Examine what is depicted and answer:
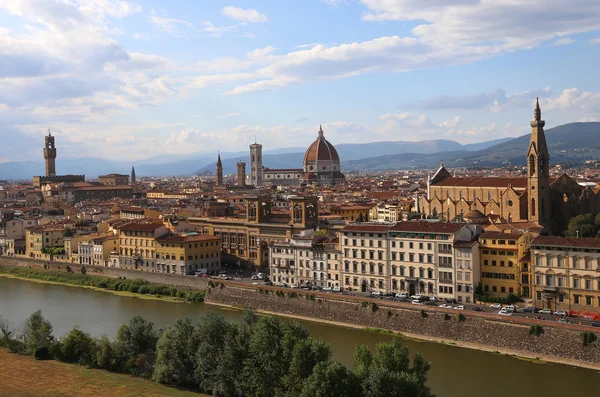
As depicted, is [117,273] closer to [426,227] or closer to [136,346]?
[136,346]

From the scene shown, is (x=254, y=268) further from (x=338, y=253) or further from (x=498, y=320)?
(x=498, y=320)

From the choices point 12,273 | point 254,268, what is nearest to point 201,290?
point 254,268

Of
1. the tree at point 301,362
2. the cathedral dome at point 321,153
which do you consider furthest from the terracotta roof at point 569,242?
the cathedral dome at point 321,153

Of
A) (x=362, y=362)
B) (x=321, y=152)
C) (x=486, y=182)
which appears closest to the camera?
(x=362, y=362)

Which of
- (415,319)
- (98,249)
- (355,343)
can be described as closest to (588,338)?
(415,319)

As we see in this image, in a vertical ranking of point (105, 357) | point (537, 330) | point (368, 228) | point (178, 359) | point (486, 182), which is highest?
point (486, 182)

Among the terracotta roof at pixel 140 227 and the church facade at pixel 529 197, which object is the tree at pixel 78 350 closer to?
the terracotta roof at pixel 140 227

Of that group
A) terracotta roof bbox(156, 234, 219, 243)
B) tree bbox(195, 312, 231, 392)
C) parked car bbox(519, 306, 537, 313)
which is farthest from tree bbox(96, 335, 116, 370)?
terracotta roof bbox(156, 234, 219, 243)

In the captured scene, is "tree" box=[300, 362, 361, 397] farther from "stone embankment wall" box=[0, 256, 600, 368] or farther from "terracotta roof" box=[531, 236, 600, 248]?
"terracotta roof" box=[531, 236, 600, 248]
